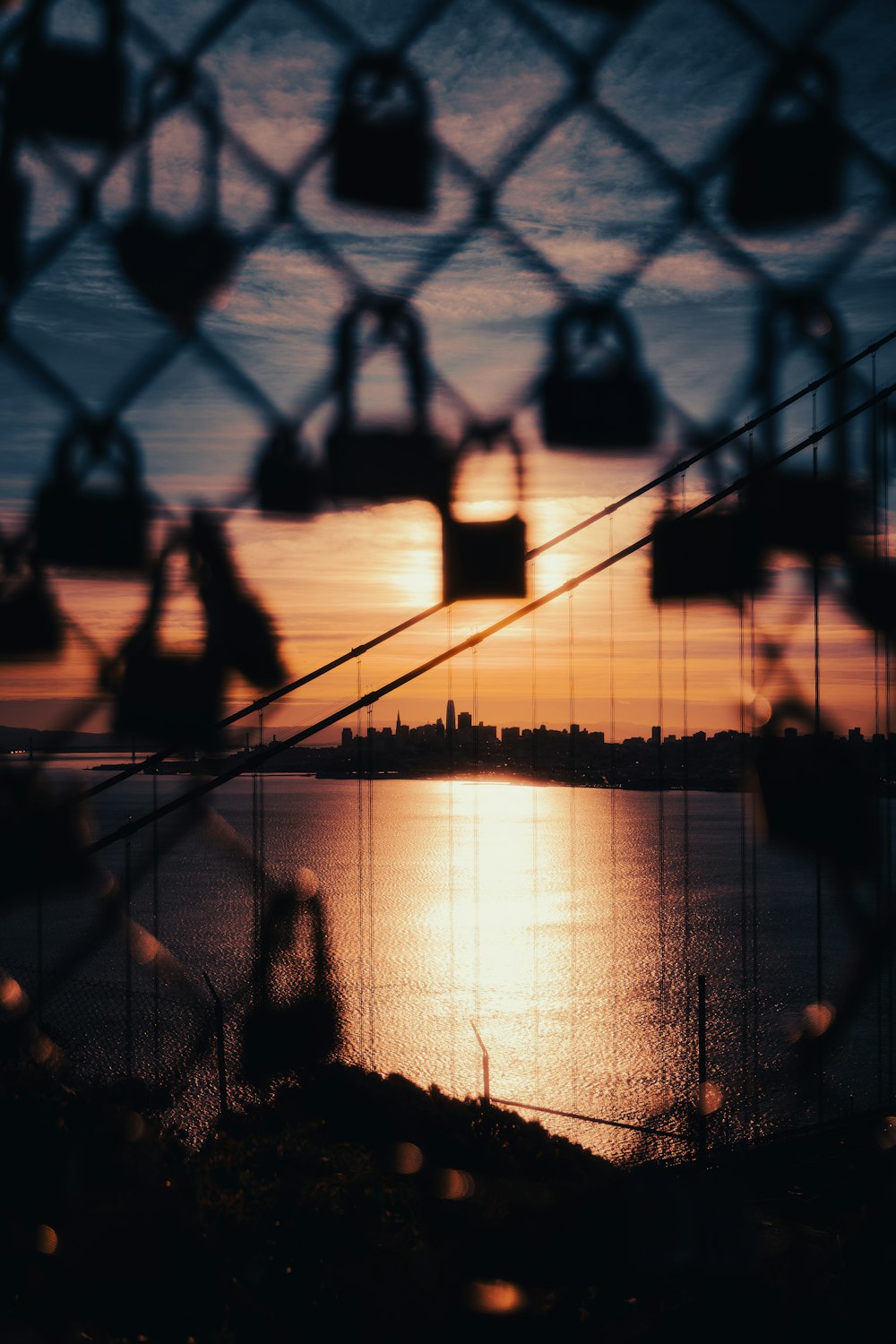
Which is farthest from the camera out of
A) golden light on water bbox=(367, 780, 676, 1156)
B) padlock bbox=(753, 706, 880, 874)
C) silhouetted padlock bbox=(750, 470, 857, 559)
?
golden light on water bbox=(367, 780, 676, 1156)

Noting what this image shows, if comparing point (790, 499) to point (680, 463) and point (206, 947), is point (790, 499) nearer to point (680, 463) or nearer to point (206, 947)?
point (680, 463)

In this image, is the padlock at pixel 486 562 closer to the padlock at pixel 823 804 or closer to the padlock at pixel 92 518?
the padlock at pixel 92 518

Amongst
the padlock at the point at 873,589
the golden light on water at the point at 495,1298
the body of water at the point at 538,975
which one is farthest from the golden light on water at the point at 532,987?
the padlock at the point at 873,589

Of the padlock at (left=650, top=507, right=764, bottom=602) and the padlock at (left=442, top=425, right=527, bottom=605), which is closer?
the padlock at (left=442, top=425, right=527, bottom=605)

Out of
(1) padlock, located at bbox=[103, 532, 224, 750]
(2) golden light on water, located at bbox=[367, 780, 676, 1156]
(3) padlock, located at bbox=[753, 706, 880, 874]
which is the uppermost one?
(1) padlock, located at bbox=[103, 532, 224, 750]

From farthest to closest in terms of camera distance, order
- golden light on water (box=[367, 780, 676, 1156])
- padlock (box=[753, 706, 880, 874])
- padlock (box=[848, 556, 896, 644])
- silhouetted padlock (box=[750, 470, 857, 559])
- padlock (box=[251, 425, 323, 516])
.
→ golden light on water (box=[367, 780, 676, 1156]), padlock (box=[753, 706, 880, 874]), padlock (box=[848, 556, 896, 644]), silhouetted padlock (box=[750, 470, 857, 559]), padlock (box=[251, 425, 323, 516])

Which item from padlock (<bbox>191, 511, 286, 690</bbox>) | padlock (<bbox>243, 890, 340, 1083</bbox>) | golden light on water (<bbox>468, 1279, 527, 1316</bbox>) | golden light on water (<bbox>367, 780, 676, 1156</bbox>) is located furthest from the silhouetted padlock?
golden light on water (<bbox>367, 780, 676, 1156</bbox>)

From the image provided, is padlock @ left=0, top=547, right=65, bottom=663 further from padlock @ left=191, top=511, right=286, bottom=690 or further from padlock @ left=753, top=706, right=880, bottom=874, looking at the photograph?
padlock @ left=753, top=706, right=880, bottom=874
